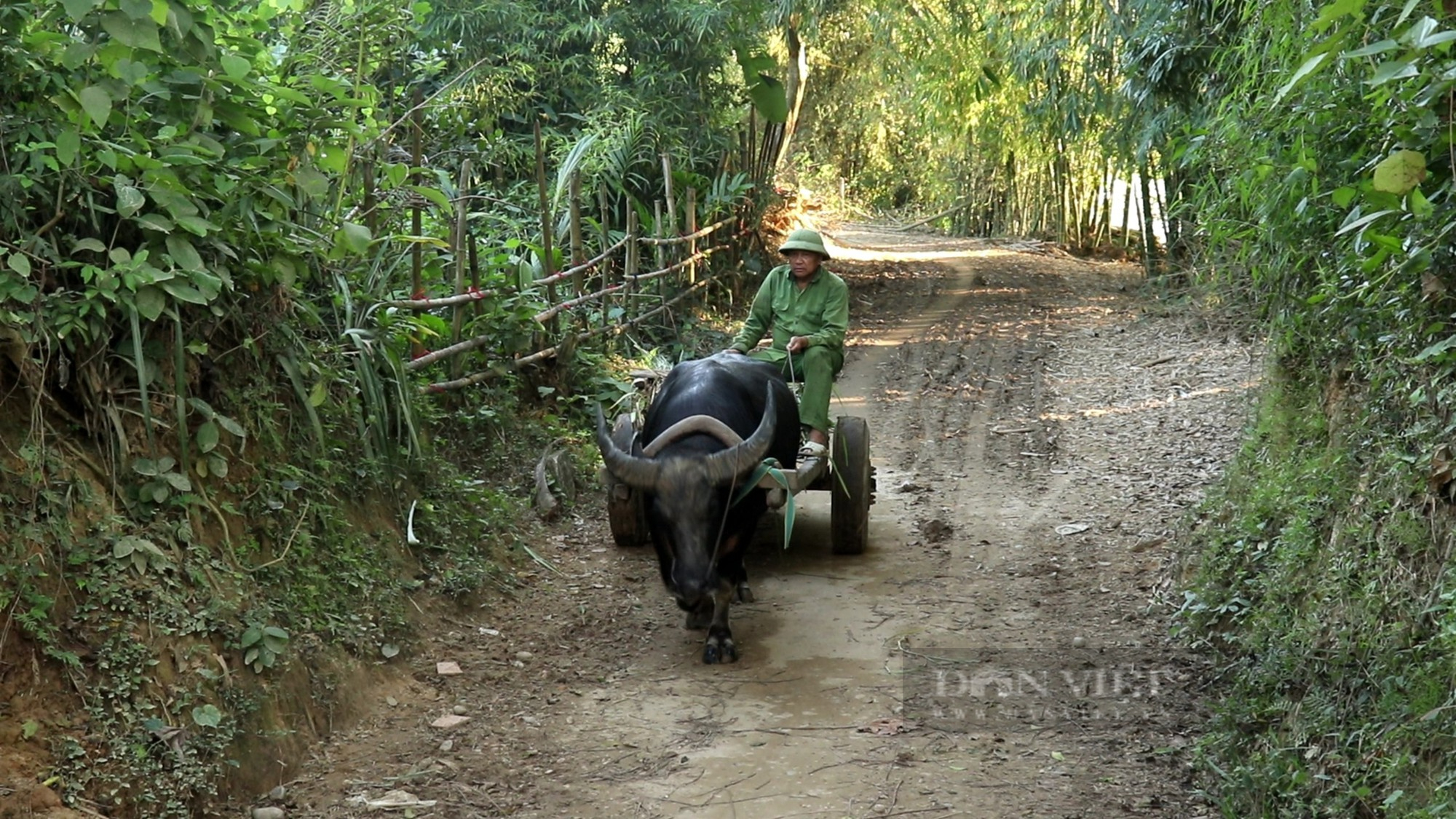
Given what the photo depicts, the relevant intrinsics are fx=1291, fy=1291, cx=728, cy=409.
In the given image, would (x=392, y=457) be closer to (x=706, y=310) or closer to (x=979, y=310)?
(x=706, y=310)

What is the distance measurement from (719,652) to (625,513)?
148 centimetres

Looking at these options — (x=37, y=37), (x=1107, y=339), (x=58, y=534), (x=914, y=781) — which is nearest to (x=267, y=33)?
(x=37, y=37)

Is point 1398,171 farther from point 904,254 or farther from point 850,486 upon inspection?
point 904,254

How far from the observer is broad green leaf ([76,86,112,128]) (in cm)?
359

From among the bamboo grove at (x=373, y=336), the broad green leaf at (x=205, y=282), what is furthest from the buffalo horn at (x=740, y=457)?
the broad green leaf at (x=205, y=282)

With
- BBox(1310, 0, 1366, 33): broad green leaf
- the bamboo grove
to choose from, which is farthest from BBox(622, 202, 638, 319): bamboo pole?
BBox(1310, 0, 1366, 33): broad green leaf

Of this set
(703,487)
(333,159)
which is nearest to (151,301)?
(333,159)

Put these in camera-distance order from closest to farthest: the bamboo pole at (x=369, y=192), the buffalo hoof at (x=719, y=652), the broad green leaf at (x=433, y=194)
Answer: the broad green leaf at (x=433, y=194) < the buffalo hoof at (x=719, y=652) < the bamboo pole at (x=369, y=192)

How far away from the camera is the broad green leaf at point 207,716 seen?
3.93 m

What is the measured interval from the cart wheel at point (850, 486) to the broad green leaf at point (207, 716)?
335 cm

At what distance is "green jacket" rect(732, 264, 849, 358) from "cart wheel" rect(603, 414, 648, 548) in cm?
84

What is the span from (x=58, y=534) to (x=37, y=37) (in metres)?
1.46

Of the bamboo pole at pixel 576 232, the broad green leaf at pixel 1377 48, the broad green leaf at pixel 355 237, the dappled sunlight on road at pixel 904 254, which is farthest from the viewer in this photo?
the dappled sunlight on road at pixel 904 254

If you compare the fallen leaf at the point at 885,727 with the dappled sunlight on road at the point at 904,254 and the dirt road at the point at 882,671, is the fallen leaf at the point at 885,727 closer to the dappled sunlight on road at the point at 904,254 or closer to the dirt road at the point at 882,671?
the dirt road at the point at 882,671
